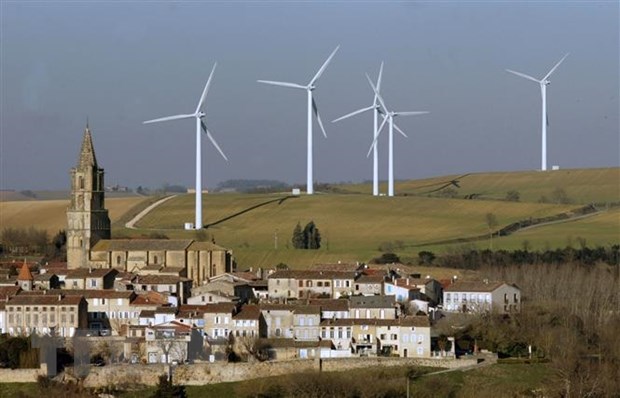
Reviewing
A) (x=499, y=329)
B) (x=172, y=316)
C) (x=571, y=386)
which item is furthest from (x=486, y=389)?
(x=172, y=316)

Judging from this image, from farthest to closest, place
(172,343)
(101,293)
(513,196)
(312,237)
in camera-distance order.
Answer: (513,196), (312,237), (101,293), (172,343)

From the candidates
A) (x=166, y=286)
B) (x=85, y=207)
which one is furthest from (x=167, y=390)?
(x=85, y=207)

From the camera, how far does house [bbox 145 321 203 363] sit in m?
63.0

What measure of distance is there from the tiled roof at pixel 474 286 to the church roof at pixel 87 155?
19.5 meters

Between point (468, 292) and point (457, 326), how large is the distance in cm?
602

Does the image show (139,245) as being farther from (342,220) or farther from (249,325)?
(342,220)

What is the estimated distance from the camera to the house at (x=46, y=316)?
2665 inches

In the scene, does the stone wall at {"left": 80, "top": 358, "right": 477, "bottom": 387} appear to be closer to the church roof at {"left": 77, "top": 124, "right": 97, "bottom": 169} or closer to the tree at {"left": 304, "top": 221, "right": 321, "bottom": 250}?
the church roof at {"left": 77, "top": 124, "right": 97, "bottom": 169}

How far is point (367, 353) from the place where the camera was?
209ft

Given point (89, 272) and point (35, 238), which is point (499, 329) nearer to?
point (89, 272)

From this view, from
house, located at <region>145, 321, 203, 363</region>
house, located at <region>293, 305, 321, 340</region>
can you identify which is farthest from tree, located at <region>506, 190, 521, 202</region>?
house, located at <region>145, 321, 203, 363</region>

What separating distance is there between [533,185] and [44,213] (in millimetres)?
36231

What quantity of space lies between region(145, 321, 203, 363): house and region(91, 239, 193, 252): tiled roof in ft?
58.4

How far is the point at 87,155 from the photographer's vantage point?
3351 inches
